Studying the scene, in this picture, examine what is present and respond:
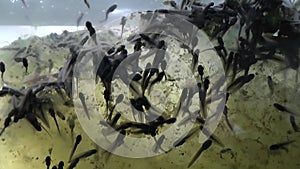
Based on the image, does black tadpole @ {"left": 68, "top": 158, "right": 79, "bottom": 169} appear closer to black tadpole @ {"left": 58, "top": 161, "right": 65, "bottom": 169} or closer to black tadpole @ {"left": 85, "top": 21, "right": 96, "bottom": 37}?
black tadpole @ {"left": 58, "top": 161, "right": 65, "bottom": 169}

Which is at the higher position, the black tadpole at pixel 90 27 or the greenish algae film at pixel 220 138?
the black tadpole at pixel 90 27

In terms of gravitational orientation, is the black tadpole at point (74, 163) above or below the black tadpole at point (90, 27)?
below

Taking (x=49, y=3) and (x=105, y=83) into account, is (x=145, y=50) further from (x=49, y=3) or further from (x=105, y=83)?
(x=49, y=3)

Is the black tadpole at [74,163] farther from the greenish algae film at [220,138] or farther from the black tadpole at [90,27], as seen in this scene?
the black tadpole at [90,27]

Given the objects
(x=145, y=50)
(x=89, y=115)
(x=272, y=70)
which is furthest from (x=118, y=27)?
(x=272, y=70)

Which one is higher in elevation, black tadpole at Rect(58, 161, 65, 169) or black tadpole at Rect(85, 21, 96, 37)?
black tadpole at Rect(85, 21, 96, 37)

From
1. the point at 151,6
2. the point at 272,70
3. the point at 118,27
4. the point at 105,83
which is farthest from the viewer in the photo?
the point at 151,6

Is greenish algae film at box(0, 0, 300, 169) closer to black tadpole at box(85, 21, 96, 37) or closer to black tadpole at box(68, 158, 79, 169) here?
black tadpole at box(68, 158, 79, 169)

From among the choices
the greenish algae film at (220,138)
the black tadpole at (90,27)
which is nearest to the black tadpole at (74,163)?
the greenish algae film at (220,138)

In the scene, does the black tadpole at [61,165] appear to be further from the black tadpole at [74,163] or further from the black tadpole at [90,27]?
the black tadpole at [90,27]

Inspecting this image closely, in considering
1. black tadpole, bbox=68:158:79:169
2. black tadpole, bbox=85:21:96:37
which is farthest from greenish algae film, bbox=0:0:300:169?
black tadpole, bbox=85:21:96:37

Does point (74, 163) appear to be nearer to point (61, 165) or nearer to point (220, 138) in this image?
point (61, 165)
